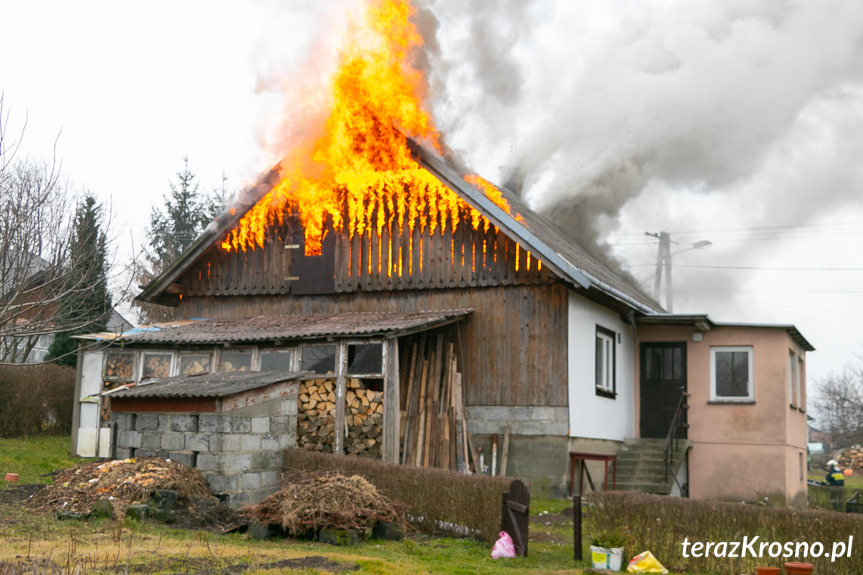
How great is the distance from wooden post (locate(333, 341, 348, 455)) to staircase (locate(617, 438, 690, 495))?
6.70 metres

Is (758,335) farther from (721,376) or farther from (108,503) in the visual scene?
(108,503)

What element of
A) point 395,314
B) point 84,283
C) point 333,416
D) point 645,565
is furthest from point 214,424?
point 645,565

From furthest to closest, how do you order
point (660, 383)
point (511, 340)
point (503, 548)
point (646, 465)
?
point (660, 383) < point (646, 465) < point (511, 340) < point (503, 548)

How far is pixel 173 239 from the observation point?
4550 cm

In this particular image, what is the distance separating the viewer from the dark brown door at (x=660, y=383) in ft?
74.2

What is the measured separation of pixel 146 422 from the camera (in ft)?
47.6

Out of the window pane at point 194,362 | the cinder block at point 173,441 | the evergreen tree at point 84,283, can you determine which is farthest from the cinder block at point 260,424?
the window pane at point 194,362

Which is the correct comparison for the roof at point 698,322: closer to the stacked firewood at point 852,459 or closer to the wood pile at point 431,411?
the wood pile at point 431,411

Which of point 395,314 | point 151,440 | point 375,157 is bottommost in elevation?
point 151,440

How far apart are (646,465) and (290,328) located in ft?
28.6

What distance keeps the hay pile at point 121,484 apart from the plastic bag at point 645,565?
6253 mm

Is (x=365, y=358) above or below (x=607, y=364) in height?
below

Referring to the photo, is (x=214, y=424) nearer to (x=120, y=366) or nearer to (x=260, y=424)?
(x=260, y=424)

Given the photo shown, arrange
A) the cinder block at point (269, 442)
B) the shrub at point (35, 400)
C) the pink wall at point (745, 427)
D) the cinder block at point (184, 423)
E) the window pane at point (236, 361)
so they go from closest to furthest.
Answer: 1. the cinder block at point (184, 423)
2. the cinder block at point (269, 442)
3. the window pane at point (236, 361)
4. the pink wall at point (745, 427)
5. the shrub at point (35, 400)
